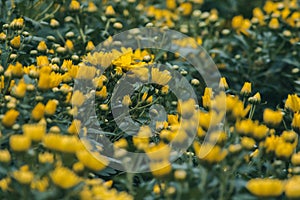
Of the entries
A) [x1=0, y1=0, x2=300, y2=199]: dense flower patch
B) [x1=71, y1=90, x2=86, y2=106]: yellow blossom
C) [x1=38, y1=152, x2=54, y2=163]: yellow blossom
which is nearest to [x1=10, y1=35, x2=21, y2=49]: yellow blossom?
[x1=0, y1=0, x2=300, y2=199]: dense flower patch

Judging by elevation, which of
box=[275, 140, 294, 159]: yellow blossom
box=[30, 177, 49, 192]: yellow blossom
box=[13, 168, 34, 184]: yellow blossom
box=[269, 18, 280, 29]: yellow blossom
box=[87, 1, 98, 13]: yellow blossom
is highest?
box=[13, 168, 34, 184]: yellow blossom

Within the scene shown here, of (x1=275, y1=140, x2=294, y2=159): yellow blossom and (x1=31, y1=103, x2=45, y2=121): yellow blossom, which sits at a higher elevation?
(x1=31, y1=103, x2=45, y2=121): yellow blossom

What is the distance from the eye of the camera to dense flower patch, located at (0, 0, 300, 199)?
2.16 metres

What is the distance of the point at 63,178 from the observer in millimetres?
2023

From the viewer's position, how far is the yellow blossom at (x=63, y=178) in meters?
2.02

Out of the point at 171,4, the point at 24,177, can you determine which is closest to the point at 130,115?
the point at 24,177

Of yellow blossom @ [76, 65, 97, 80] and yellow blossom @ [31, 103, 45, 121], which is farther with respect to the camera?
yellow blossom @ [76, 65, 97, 80]

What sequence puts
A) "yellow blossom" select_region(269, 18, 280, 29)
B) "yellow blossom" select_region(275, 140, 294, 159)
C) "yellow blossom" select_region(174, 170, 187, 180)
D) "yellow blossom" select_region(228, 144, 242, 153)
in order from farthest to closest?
"yellow blossom" select_region(269, 18, 280, 29) < "yellow blossom" select_region(275, 140, 294, 159) < "yellow blossom" select_region(228, 144, 242, 153) < "yellow blossom" select_region(174, 170, 187, 180)

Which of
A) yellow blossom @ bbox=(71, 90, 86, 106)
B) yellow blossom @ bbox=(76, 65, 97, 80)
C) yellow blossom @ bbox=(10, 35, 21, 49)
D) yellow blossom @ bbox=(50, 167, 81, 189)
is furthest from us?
yellow blossom @ bbox=(10, 35, 21, 49)

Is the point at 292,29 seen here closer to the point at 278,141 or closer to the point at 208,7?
the point at 208,7

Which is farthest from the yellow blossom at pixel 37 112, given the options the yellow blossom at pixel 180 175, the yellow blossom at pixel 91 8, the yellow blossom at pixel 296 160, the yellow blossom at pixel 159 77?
the yellow blossom at pixel 91 8

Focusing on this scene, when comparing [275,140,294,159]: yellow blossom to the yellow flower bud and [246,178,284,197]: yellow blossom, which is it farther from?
the yellow flower bud

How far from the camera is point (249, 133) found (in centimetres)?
236

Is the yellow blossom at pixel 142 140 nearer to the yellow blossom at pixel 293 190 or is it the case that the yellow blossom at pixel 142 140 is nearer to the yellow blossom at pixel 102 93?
the yellow blossom at pixel 102 93
